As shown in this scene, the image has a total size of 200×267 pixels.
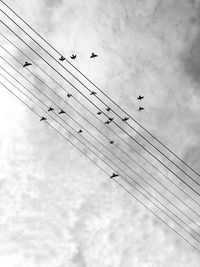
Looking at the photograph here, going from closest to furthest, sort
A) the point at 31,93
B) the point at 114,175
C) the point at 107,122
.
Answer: the point at 31,93
the point at 107,122
the point at 114,175

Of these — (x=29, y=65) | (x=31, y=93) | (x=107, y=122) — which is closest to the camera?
(x=31, y=93)

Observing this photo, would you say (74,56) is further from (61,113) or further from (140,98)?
(140,98)

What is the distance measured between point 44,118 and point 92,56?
22.4 ft

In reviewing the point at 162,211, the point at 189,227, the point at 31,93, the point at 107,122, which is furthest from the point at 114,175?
the point at 31,93

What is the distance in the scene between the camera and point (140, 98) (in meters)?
35.8

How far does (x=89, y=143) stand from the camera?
84.4 feet

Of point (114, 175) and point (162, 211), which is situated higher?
point (114, 175)

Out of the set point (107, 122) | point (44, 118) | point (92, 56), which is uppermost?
point (92, 56)

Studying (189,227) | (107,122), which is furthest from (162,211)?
(107,122)

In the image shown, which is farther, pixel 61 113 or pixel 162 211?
pixel 61 113

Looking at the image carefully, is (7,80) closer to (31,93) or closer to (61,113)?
(31,93)

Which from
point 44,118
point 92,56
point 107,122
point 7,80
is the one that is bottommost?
point 7,80

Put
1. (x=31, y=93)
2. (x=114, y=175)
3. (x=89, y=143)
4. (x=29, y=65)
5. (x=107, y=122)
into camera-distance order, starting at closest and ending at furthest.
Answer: (x=31, y=93) → (x=89, y=143) → (x=29, y=65) → (x=107, y=122) → (x=114, y=175)

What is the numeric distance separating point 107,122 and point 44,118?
5636 millimetres
